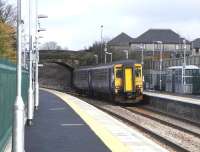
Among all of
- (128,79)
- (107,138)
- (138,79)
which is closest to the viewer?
(107,138)

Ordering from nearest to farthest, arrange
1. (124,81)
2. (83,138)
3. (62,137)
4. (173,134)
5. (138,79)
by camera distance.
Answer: (83,138) → (62,137) → (173,134) → (124,81) → (138,79)

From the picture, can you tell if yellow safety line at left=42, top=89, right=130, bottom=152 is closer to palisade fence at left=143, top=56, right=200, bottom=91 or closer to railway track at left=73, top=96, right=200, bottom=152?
railway track at left=73, top=96, right=200, bottom=152

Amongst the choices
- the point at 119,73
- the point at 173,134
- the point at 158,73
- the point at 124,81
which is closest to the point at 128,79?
the point at 124,81

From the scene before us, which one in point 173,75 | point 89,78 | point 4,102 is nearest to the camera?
point 4,102

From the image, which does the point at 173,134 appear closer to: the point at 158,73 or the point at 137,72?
the point at 137,72

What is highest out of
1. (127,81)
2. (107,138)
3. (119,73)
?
(119,73)

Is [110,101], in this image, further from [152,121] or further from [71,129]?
[71,129]

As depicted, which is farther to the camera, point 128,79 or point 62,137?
point 128,79

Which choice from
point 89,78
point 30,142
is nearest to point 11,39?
point 89,78

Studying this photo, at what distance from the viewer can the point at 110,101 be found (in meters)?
51.7

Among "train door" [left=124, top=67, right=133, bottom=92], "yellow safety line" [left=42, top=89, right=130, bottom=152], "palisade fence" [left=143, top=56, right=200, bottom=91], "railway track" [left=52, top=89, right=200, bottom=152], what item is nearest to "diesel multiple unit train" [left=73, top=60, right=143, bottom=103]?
"train door" [left=124, top=67, right=133, bottom=92]

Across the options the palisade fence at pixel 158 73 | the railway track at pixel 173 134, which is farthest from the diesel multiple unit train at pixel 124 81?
the palisade fence at pixel 158 73

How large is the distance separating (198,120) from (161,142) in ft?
41.7

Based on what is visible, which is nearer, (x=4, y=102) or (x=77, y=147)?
(x=4, y=102)
